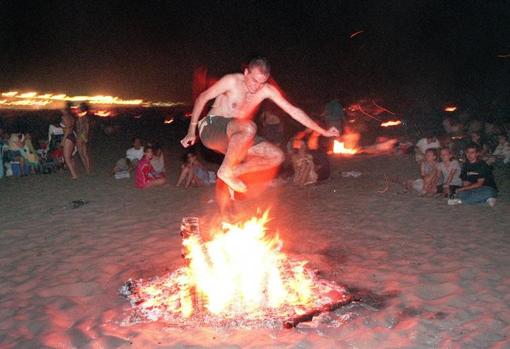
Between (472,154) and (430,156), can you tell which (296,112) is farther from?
(430,156)

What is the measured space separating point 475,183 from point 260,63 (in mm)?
5817

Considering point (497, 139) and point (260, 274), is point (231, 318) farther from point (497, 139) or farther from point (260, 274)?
point (497, 139)

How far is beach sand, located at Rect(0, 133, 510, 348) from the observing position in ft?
11.5

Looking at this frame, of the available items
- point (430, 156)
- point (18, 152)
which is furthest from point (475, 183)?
point (18, 152)

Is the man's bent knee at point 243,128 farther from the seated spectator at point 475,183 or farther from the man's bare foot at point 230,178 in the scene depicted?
the seated spectator at point 475,183

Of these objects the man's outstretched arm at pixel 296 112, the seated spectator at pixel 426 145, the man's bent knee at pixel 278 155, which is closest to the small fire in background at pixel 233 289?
the man's bent knee at pixel 278 155

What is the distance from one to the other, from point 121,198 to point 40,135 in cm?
1562

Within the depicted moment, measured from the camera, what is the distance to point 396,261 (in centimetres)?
513

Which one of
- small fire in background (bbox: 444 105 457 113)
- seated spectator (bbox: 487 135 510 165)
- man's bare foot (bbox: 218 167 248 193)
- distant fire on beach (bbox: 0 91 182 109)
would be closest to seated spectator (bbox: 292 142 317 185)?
seated spectator (bbox: 487 135 510 165)

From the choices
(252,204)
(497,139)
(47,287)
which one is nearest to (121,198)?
(252,204)

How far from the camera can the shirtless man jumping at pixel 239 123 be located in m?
4.60

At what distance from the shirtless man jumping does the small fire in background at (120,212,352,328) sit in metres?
0.71

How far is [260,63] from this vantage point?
14.6 feet

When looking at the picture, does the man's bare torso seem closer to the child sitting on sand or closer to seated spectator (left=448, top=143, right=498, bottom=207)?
seated spectator (left=448, top=143, right=498, bottom=207)
